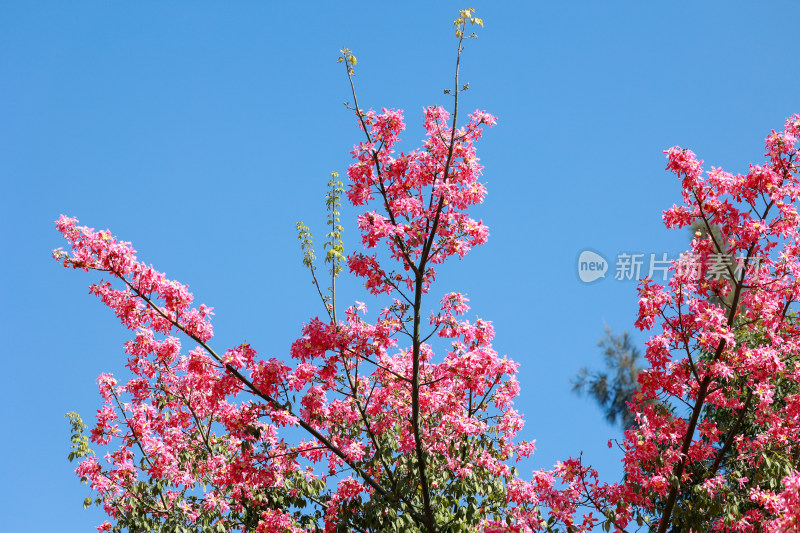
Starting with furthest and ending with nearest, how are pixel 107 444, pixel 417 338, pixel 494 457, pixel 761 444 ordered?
pixel 107 444, pixel 494 457, pixel 761 444, pixel 417 338

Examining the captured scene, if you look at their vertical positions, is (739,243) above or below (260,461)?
above

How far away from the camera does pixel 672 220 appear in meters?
7.33

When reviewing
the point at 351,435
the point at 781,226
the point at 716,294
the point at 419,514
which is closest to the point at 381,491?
the point at 419,514

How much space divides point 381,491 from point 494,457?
154 centimetres

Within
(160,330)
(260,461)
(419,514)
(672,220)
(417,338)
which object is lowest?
(419,514)

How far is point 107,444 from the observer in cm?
969

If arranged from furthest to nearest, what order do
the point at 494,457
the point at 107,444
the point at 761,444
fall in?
the point at 107,444 < the point at 494,457 < the point at 761,444

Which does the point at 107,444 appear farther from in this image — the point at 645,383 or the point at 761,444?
the point at 761,444

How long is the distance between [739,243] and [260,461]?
199 inches

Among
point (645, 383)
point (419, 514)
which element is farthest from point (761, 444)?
point (419, 514)

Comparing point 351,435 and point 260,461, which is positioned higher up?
point 351,435

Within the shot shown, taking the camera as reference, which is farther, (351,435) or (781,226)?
(351,435)

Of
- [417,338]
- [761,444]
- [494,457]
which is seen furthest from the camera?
[494,457]

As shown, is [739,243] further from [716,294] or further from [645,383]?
[645,383]
